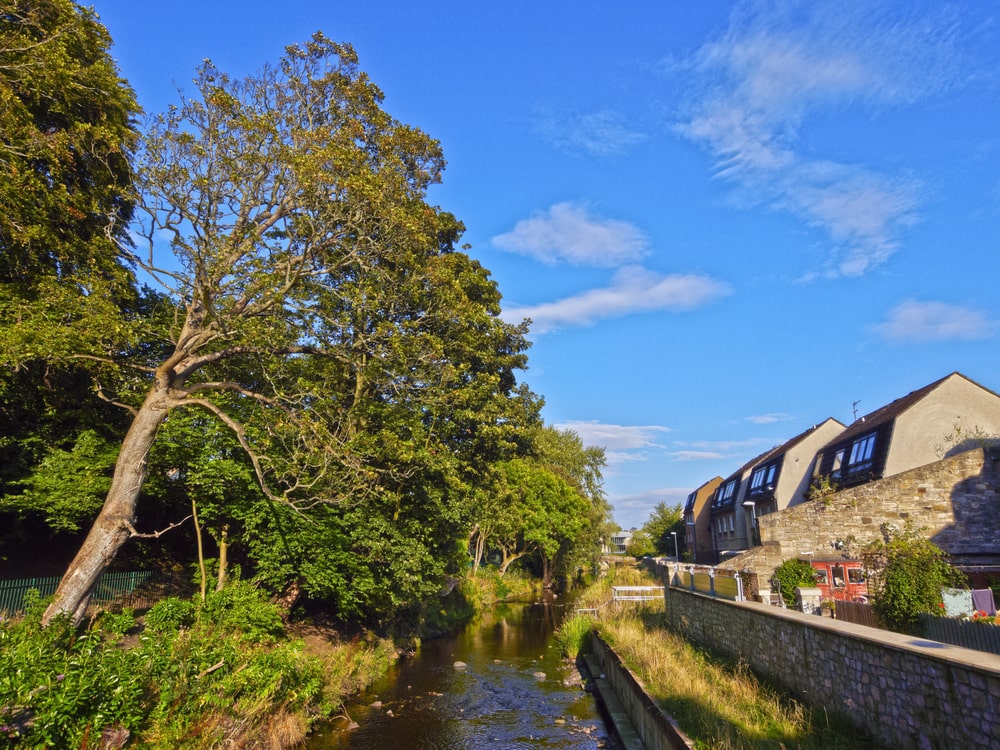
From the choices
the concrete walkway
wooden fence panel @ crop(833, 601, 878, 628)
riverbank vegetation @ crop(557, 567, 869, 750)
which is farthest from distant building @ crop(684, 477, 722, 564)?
wooden fence panel @ crop(833, 601, 878, 628)

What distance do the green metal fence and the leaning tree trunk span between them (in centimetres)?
186

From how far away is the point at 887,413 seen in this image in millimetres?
31516

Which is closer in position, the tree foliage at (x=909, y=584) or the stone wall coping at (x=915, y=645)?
the stone wall coping at (x=915, y=645)

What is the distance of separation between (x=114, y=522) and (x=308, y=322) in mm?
6799

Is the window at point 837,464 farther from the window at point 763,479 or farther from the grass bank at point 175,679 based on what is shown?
the grass bank at point 175,679

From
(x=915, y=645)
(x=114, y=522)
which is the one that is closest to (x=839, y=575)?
(x=915, y=645)

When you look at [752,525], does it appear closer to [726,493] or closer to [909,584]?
[726,493]

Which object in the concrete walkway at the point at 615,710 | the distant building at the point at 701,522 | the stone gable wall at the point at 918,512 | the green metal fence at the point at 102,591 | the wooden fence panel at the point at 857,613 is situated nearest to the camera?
the concrete walkway at the point at 615,710

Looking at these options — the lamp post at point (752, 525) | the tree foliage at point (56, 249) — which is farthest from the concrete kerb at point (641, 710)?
the lamp post at point (752, 525)

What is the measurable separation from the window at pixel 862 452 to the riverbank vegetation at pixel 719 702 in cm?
1930

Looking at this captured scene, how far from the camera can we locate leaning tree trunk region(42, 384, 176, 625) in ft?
34.4

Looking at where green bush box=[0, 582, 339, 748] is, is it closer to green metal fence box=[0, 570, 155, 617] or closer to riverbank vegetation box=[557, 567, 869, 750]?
green metal fence box=[0, 570, 155, 617]

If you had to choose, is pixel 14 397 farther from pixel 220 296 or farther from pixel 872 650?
pixel 872 650

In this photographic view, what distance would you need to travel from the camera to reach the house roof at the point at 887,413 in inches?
1142
